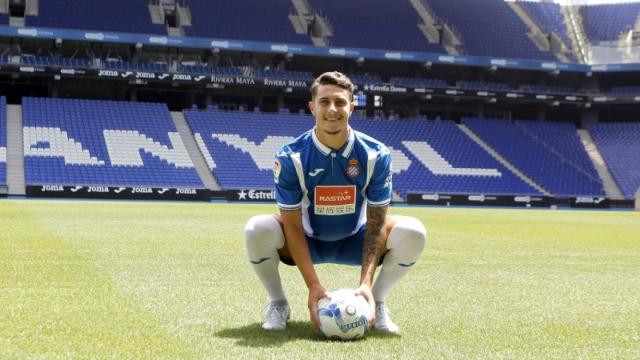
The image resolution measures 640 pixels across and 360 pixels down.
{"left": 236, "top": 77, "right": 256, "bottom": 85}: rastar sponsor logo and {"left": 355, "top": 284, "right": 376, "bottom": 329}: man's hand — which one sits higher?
{"left": 355, "top": 284, "right": 376, "bottom": 329}: man's hand

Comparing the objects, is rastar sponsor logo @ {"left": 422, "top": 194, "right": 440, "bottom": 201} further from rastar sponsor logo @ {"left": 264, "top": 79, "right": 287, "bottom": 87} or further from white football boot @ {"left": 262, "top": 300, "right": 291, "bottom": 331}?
white football boot @ {"left": 262, "top": 300, "right": 291, "bottom": 331}

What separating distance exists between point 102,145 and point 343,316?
39.4 m

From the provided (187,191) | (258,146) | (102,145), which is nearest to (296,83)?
(258,146)

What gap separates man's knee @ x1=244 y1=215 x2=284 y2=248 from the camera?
5703mm

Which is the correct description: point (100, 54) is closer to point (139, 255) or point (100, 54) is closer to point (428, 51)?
point (428, 51)

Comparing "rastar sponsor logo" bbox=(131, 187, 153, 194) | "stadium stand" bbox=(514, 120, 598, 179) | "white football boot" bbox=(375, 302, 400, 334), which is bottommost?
"rastar sponsor logo" bbox=(131, 187, 153, 194)

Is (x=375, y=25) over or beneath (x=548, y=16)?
beneath

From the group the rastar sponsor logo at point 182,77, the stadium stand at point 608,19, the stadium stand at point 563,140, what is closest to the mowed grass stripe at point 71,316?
the rastar sponsor logo at point 182,77

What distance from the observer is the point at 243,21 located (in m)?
51.5

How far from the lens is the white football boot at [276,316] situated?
223 inches

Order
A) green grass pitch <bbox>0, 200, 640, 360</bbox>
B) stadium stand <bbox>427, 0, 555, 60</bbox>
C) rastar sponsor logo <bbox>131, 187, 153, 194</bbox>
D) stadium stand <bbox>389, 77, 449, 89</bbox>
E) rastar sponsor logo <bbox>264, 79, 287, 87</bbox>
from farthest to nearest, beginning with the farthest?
1. stadium stand <bbox>427, 0, 555, 60</bbox>
2. stadium stand <bbox>389, 77, 449, 89</bbox>
3. rastar sponsor logo <bbox>264, 79, 287, 87</bbox>
4. rastar sponsor logo <bbox>131, 187, 153, 194</bbox>
5. green grass pitch <bbox>0, 200, 640, 360</bbox>

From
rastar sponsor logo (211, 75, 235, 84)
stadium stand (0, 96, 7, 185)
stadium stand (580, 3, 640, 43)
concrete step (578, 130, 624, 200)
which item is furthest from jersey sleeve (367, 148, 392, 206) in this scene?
stadium stand (580, 3, 640, 43)

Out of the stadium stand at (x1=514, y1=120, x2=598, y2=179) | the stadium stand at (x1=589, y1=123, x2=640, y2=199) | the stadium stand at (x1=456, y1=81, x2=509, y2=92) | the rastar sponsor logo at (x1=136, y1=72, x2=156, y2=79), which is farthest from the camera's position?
the stadium stand at (x1=456, y1=81, x2=509, y2=92)

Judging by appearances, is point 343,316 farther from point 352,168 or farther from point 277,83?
point 277,83
